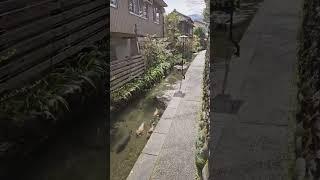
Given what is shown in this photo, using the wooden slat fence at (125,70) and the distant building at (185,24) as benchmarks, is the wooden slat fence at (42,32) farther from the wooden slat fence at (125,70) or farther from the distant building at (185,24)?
the distant building at (185,24)

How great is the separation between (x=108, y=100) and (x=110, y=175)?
500mm

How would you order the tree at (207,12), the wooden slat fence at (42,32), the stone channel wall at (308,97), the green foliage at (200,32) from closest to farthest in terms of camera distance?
the stone channel wall at (308,97) → the tree at (207,12) → the green foliage at (200,32) → the wooden slat fence at (42,32)

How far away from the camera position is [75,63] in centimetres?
222

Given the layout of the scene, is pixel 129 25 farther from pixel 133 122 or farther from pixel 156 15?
pixel 133 122

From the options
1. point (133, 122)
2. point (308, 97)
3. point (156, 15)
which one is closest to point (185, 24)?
point (156, 15)

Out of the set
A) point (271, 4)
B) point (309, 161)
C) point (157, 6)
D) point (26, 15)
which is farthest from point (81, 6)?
point (309, 161)

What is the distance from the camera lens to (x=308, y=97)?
151 centimetres

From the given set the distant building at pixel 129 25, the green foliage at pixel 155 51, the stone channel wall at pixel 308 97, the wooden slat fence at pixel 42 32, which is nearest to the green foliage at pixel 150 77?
the green foliage at pixel 155 51

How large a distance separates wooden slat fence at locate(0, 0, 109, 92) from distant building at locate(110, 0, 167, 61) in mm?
70

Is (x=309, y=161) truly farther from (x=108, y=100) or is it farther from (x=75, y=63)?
(x=75, y=63)

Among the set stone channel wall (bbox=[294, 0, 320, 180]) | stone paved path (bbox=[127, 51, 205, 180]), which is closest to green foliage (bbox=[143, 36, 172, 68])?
stone paved path (bbox=[127, 51, 205, 180])

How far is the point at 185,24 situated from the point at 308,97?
0.88m

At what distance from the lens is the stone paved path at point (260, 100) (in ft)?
4.86

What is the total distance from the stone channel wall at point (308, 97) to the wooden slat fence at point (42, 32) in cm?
125
